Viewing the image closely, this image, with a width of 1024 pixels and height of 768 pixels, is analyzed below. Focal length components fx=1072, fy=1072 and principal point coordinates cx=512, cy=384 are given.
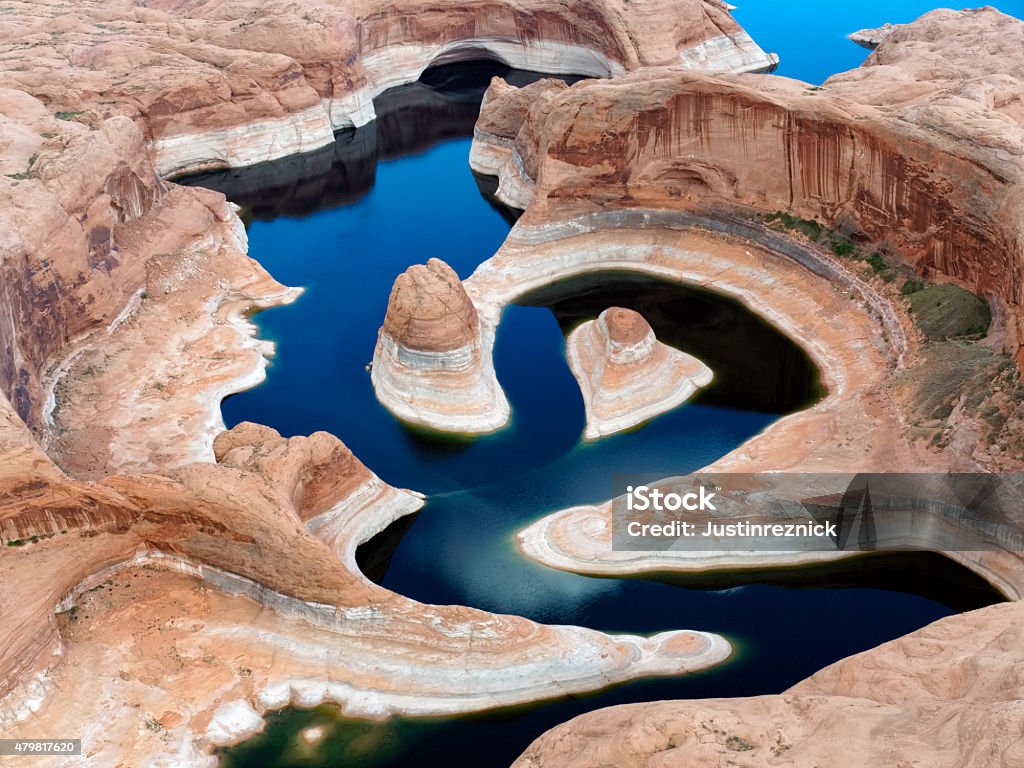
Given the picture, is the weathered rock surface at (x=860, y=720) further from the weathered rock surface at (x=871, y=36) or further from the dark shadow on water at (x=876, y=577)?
the weathered rock surface at (x=871, y=36)

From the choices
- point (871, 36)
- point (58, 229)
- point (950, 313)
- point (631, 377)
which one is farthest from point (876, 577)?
point (871, 36)

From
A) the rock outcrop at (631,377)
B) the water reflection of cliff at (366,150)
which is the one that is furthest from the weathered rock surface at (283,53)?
the rock outcrop at (631,377)

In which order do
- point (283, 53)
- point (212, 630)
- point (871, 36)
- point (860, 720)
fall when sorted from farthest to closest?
1. point (871, 36)
2. point (283, 53)
3. point (212, 630)
4. point (860, 720)

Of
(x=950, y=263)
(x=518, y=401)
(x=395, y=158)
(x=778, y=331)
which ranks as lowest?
(x=518, y=401)

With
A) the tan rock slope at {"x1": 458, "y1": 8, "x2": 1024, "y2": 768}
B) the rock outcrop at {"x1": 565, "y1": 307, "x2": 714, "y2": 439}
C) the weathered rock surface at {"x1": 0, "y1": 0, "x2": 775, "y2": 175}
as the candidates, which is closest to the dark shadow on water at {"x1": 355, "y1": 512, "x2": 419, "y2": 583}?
the tan rock slope at {"x1": 458, "y1": 8, "x2": 1024, "y2": 768}

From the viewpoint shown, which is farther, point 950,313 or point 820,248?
point 820,248

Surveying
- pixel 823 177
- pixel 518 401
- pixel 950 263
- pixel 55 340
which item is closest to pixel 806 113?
pixel 823 177

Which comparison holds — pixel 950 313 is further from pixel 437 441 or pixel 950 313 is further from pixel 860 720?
pixel 860 720

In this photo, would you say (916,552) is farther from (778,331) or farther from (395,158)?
(395,158)
